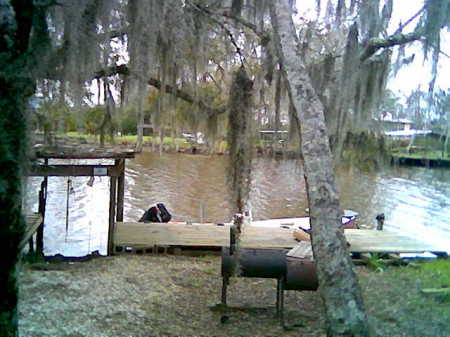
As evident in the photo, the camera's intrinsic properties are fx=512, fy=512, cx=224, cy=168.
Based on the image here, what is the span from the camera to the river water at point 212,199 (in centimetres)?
1237

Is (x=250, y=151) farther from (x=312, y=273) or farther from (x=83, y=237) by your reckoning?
(x=83, y=237)

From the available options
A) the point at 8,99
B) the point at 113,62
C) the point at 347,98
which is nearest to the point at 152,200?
the point at 113,62

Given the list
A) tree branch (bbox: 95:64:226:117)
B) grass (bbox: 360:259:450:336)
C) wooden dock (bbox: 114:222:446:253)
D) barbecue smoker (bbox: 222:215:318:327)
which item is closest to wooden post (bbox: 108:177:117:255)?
wooden dock (bbox: 114:222:446:253)

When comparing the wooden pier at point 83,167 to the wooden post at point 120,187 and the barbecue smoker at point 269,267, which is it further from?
the barbecue smoker at point 269,267

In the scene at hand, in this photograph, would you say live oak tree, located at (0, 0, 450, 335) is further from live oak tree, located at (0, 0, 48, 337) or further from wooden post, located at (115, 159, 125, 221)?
wooden post, located at (115, 159, 125, 221)

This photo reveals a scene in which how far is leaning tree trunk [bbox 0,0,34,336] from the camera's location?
95.7 inches

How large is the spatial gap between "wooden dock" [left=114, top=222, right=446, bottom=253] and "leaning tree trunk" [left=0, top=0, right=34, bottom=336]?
5643 mm

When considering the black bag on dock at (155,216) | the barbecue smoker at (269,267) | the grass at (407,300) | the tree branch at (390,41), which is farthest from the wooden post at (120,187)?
the tree branch at (390,41)

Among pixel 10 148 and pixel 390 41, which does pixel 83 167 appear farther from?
pixel 10 148

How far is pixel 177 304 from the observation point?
18.4 ft

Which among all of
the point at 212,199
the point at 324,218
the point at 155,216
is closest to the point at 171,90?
the point at 324,218

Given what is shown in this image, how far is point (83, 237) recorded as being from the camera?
11438 millimetres

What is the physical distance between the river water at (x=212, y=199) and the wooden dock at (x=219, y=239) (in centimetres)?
199

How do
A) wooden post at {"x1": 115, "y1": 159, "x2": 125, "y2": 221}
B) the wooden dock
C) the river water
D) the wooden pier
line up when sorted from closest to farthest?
1. the wooden pier
2. the wooden dock
3. wooden post at {"x1": 115, "y1": 159, "x2": 125, "y2": 221}
4. the river water
